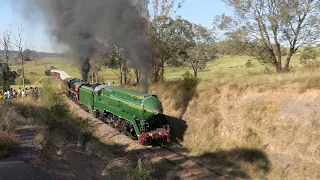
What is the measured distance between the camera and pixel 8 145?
9.23 meters

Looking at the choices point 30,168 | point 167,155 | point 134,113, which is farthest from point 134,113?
point 30,168

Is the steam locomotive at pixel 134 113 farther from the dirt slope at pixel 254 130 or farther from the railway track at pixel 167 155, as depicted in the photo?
the dirt slope at pixel 254 130

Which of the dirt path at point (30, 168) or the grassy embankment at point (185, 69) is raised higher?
the grassy embankment at point (185, 69)

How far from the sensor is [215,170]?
11.9 metres

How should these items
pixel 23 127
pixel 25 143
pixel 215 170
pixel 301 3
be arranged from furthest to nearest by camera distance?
1. pixel 301 3
2. pixel 23 127
3. pixel 215 170
4. pixel 25 143

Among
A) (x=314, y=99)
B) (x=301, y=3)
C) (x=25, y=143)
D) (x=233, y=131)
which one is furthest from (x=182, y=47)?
(x=25, y=143)

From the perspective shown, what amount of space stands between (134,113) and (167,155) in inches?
110

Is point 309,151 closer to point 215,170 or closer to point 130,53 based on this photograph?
point 215,170

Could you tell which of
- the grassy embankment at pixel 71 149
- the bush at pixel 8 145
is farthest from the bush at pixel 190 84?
the bush at pixel 8 145

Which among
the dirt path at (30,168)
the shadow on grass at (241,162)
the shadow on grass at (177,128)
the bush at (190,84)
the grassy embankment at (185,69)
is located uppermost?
the grassy embankment at (185,69)

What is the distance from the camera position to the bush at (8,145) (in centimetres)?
880

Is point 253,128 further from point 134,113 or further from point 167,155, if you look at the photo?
point 134,113

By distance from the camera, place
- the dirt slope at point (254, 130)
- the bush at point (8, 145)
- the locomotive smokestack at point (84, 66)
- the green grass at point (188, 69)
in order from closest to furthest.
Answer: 1. the bush at point (8, 145)
2. the dirt slope at point (254, 130)
3. the locomotive smokestack at point (84, 66)
4. the green grass at point (188, 69)

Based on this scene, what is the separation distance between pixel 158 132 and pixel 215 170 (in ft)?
11.6
